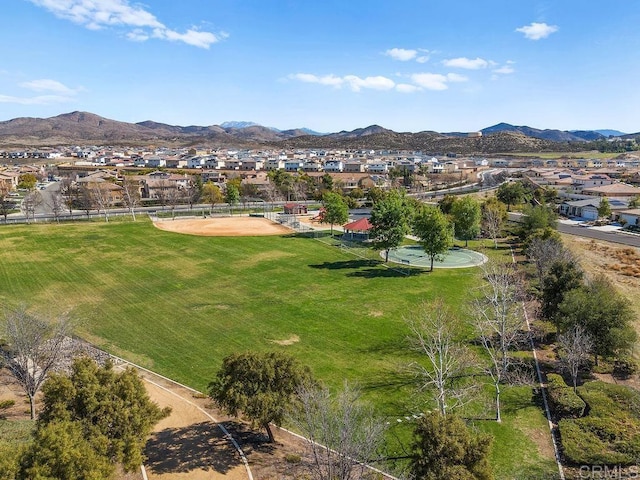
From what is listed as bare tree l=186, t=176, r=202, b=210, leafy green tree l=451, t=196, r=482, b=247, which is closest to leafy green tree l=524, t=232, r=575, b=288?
leafy green tree l=451, t=196, r=482, b=247

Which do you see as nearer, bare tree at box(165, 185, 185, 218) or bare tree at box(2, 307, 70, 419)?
bare tree at box(2, 307, 70, 419)

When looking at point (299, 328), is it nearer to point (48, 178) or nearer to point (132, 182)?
point (132, 182)

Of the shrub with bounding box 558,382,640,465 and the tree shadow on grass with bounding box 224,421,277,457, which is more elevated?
the shrub with bounding box 558,382,640,465

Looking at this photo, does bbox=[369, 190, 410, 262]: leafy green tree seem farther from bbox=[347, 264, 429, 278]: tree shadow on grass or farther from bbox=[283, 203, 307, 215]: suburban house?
bbox=[283, 203, 307, 215]: suburban house

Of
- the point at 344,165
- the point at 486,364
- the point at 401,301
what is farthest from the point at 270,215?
the point at 344,165

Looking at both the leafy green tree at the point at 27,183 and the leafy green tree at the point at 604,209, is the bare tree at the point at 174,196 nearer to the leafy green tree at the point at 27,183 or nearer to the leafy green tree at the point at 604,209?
the leafy green tree at the point at 27,183

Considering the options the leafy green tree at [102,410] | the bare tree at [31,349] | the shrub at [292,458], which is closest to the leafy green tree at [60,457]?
the leafy green tree at [102,410]
